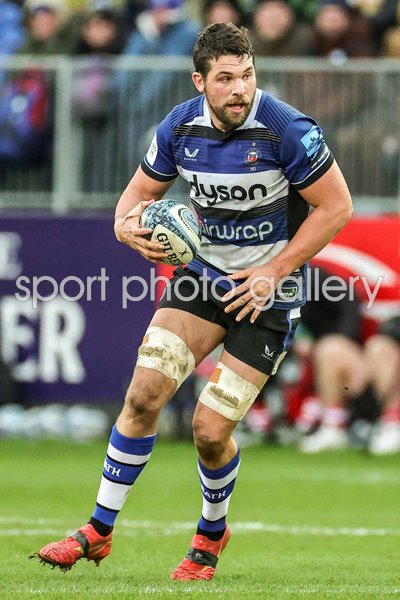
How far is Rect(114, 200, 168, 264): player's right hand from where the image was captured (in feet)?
22.9

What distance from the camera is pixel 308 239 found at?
707 cm

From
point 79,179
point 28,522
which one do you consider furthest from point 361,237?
point 28,522

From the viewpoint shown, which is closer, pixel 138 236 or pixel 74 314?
pixel 138 236

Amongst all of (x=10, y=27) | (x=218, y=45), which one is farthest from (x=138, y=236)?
(x=10, y=27)

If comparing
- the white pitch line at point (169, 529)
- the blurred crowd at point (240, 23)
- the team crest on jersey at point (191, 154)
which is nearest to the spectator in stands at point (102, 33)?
the blurred crowd at point (240, 23)

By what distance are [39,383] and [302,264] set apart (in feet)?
24.6

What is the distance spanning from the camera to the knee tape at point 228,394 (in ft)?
23.4

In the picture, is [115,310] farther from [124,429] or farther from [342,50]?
[124,429]

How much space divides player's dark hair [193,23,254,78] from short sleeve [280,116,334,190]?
0.45m

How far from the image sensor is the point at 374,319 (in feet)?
45.8

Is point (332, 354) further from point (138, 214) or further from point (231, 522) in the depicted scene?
point (138, 214)

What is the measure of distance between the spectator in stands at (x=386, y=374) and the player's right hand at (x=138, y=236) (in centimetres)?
683

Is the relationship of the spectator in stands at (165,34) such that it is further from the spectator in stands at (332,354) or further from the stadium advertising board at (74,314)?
the spectator in stands at (332,354)

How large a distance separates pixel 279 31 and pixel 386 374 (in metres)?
3.87
